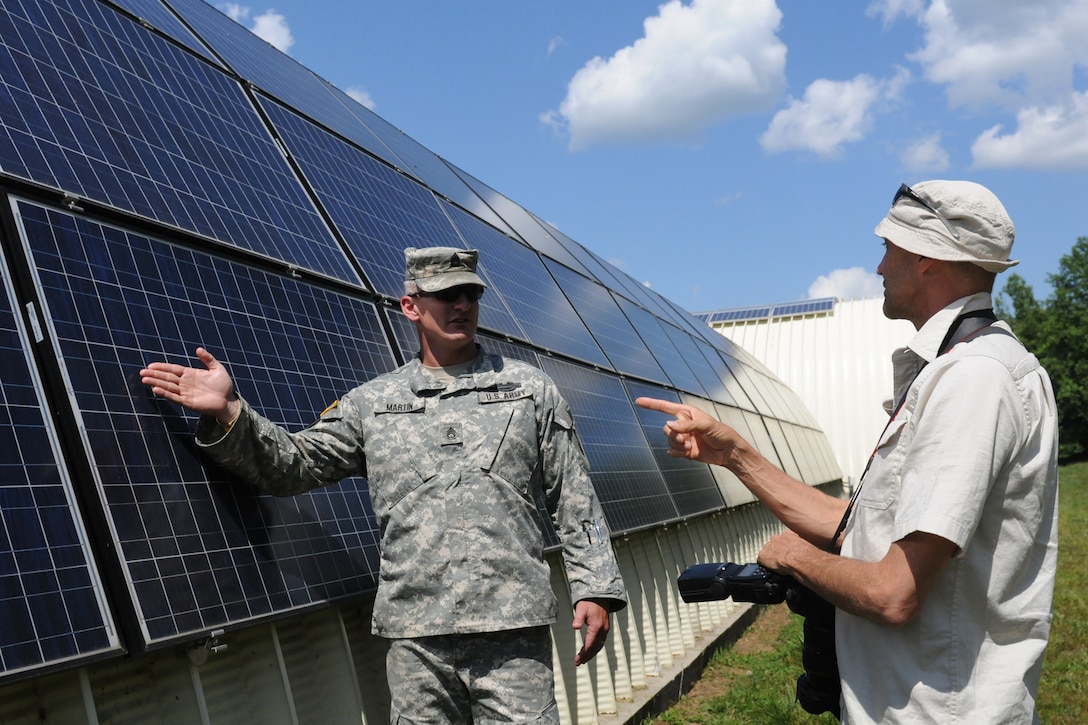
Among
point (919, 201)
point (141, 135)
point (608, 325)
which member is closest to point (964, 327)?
point (919, 201)

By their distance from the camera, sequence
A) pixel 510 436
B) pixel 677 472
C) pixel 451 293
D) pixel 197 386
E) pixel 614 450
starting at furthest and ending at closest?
pixel 677 472 → pixel 614 450 → pixel 451 293 → pixel 510 436 → pixel 197 386

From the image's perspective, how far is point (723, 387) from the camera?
16891mm

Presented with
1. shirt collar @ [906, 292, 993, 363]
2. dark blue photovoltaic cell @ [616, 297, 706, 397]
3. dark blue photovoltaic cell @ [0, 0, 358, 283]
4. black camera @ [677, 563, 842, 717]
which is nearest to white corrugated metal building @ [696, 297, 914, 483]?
dark blue photovoltaic cell @ [616, 297, 706, 397]

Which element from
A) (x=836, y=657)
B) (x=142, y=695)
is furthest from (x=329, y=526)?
(x=836, y=657)

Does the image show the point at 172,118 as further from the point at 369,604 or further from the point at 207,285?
the point at 369,604

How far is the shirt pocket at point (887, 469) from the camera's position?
105 inches

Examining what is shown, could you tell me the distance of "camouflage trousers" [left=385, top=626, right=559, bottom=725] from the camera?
3.46m

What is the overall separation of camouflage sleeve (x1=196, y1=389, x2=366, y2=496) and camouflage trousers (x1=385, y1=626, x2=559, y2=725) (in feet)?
2.12

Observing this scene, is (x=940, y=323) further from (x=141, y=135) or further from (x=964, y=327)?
(x=141, y=135)

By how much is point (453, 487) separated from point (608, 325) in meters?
7.95

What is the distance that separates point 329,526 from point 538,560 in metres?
0.84

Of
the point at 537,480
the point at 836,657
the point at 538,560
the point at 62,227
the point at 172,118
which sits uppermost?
the point at 172,118

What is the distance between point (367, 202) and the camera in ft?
22.3

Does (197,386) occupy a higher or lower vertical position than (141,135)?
lower
